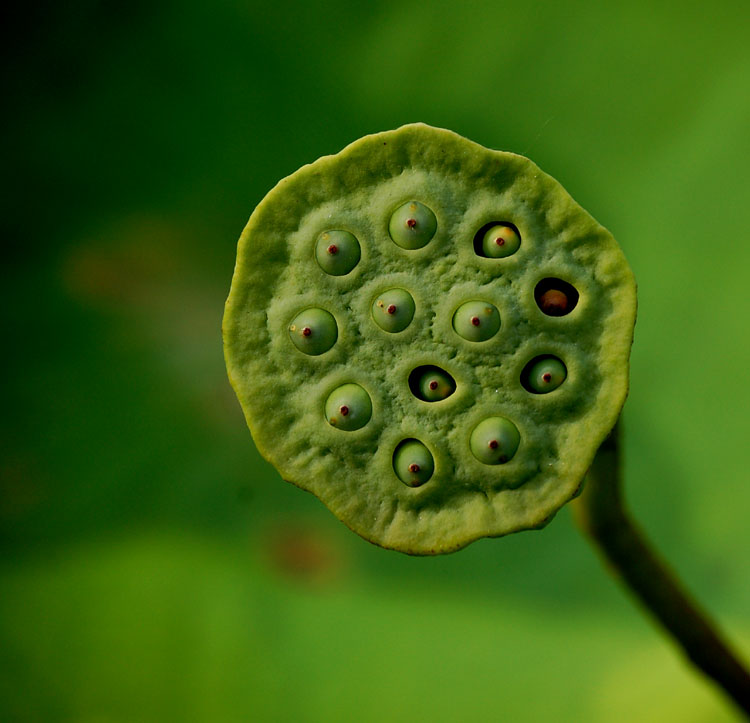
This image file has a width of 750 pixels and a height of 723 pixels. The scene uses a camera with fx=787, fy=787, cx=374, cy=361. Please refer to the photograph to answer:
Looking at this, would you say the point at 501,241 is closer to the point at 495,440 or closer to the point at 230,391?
the point at 495,440

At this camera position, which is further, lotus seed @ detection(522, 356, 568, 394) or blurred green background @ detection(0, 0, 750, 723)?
blurred green background @ detection(0, 0, 750, 723)

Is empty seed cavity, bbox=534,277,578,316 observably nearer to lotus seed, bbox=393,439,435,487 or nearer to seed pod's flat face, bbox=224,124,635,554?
seed pod's flat face, bbox=224,124,635,554

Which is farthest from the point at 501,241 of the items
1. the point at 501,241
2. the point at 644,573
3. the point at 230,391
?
the point at 230,391

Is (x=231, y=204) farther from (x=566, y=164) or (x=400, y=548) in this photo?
(x=400, y=548)

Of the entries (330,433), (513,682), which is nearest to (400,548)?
(330,433)

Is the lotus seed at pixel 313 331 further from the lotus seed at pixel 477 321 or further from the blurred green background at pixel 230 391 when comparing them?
the blurred green background at pixel 230 391

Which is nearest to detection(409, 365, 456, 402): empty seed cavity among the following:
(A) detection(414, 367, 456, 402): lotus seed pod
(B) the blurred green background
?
(A) detection(414, 367, 456, 402): lotus seed pod
